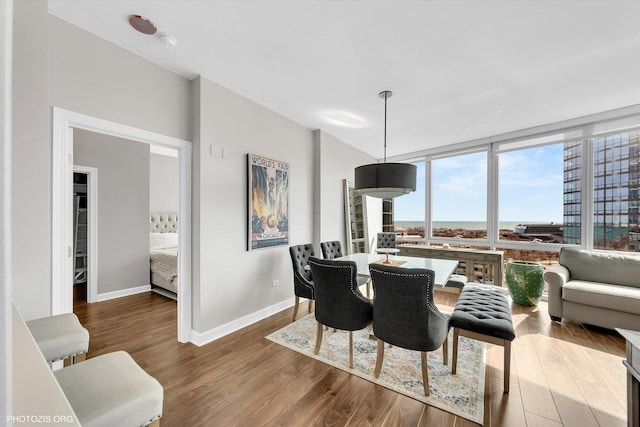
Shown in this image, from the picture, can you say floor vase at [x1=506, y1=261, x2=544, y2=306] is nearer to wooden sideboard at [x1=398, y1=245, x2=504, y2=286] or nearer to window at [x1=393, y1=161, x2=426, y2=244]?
wooden sideboard at [x1=398, y1=245, x2=504, y2=286]

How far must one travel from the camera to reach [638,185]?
11.9 feet

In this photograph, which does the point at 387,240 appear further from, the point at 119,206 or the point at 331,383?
the point at 119,206

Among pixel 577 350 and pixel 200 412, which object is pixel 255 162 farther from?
pixel 577 350

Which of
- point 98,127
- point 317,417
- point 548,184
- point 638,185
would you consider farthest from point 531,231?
point 98,127

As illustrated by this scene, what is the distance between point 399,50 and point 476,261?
3.54 m

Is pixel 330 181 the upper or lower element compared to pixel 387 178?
upper

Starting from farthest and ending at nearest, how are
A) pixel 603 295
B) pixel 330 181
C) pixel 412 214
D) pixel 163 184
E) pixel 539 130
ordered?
pixel 412 214
pixel 163 184
pixel 330 181
pixel 539 130
pixel 603 295

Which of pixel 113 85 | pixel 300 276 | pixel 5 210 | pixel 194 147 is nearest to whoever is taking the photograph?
pixel 5 210

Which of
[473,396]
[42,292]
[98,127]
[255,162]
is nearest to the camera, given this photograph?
[42,292]

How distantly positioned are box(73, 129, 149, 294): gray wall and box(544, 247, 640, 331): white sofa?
592cm

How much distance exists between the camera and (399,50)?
2.33 metres

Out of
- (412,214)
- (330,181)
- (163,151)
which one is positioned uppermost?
(163,151)

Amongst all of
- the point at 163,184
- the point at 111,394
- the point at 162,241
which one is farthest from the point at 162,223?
the point at 111,394

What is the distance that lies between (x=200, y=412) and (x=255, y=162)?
8.02 feet
